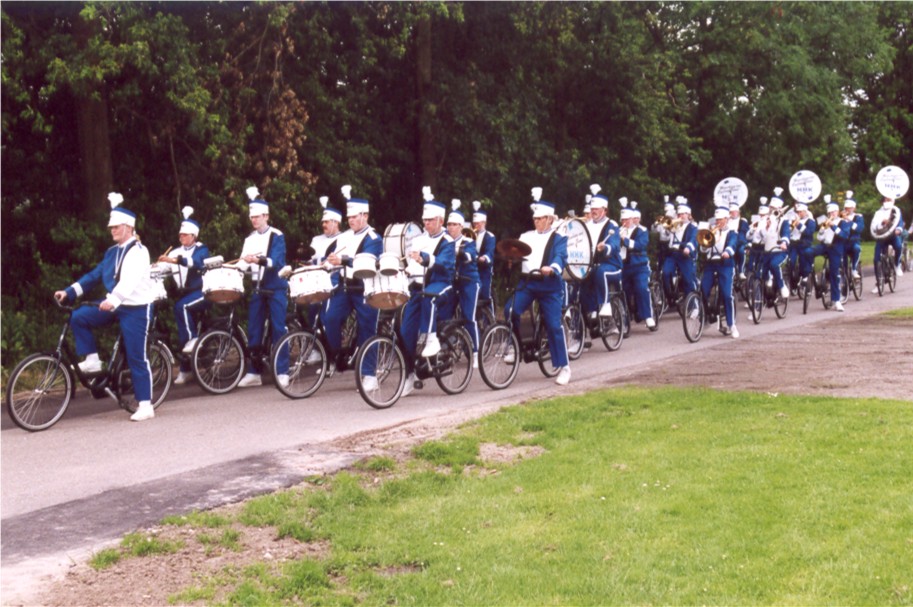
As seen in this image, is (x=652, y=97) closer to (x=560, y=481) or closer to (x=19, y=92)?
(x=19, y=92)

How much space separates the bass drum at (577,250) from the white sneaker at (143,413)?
6.25 metres

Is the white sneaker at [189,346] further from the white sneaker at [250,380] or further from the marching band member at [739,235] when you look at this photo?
the marching band member at [739,235]

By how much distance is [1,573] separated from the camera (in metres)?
6.77

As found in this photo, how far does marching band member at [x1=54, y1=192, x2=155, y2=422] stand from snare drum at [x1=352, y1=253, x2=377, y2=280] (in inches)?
79.4

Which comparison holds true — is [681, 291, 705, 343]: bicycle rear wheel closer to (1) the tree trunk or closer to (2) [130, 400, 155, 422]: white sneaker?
(1) the tree trunk

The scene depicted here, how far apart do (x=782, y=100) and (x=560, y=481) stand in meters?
27.1

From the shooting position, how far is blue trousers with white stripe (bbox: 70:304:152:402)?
11.9 meters

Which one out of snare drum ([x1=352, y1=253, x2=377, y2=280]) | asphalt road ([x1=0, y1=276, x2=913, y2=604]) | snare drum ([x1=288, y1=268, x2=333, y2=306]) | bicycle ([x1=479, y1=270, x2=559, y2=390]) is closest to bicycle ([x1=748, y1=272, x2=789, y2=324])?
asphalt road ([x1=0, y1=276, x2=913, y2=604])

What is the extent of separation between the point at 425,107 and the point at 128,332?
1324 cm

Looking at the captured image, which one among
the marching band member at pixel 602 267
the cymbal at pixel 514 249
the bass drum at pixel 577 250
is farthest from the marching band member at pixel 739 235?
the cymbal at pixel 514 249

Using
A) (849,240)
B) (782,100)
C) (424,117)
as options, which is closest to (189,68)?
(424,117)

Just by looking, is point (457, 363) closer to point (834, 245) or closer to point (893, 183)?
point (834, 245)

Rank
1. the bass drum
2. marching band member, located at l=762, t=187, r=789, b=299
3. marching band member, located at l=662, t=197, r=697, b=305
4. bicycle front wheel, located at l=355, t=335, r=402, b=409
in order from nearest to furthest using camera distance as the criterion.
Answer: bicycle front wheel, located at l=355, t=335, r=402, b=409 < the bass drum < marching band member, located at l=662, t=197, r=697, b=305 < marching band member, located at l=762, t=187, r=789, b=299

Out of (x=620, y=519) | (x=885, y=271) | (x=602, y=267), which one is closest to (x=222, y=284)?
(x=602, y=267)
